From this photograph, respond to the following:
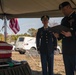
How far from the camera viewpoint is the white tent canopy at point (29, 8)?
6785 millimetres

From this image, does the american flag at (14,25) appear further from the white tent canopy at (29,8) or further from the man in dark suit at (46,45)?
the man in dark suit at (46,45)

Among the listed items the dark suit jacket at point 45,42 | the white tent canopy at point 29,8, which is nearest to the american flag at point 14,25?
the white tent canopy at point 29,8

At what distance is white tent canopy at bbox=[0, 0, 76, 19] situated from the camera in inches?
267

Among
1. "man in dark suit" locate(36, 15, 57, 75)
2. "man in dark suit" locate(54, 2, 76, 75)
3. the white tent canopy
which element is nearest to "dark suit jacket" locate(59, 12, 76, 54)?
"man in dark suit" locate(54, 2, 76, 75)

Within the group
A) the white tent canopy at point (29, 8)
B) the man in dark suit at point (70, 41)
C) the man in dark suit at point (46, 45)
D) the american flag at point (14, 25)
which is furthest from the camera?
the american flag at point (14, 25)

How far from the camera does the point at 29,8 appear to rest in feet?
24.7

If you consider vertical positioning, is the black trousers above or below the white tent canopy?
below

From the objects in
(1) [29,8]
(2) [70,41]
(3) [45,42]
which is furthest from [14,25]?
(2) [70,41]

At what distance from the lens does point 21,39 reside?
2280 centimetres

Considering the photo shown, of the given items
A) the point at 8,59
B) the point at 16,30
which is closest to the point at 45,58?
the point at 8,59

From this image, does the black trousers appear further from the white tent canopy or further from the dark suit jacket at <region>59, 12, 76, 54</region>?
the white tent canopy

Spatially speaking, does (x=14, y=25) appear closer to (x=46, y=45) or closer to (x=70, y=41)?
(x=46, y=45)

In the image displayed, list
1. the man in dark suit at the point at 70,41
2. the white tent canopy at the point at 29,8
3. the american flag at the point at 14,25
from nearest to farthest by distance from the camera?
the man in dark suit at the point at 70,41 → the white tent canopy at the point at 29,8 → the american flag at the point at 14,25

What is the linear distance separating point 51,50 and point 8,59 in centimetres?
253
